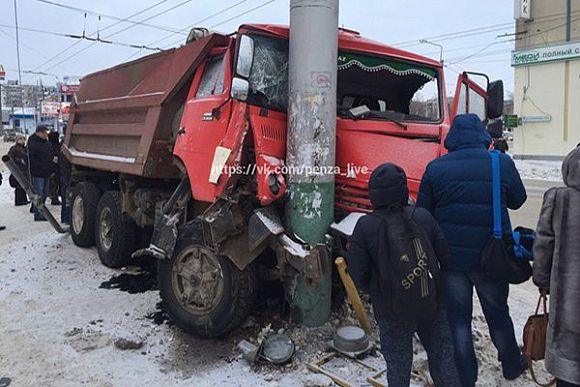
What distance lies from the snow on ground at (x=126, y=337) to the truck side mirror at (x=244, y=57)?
6.96 ft

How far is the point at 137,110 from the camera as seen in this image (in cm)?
581

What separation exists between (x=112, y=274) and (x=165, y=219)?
217 centimetres

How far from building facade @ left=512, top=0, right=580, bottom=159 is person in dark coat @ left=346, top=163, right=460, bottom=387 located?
24827 mm

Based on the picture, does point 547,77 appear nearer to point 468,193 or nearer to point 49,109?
point 468,193

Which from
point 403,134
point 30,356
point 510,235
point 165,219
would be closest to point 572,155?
point 510,235

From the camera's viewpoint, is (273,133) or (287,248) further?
(273,133)

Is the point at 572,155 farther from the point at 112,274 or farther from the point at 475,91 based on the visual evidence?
the point at 112,274

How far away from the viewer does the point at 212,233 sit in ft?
12.9

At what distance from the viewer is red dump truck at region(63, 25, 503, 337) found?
3.95m

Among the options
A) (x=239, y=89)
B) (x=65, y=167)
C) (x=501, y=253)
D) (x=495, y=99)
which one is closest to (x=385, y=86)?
(x=495, y=99)

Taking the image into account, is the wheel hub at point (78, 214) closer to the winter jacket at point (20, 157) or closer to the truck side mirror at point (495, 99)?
the winter jacket at point (20, 157)

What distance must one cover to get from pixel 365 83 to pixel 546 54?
2418 cm

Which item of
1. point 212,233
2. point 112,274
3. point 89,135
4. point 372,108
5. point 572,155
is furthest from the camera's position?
point 89,135

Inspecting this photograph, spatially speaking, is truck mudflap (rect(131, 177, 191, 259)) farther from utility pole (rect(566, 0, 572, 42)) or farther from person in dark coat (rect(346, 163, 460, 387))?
utility pole (rect(566, 0, 572, 42))
